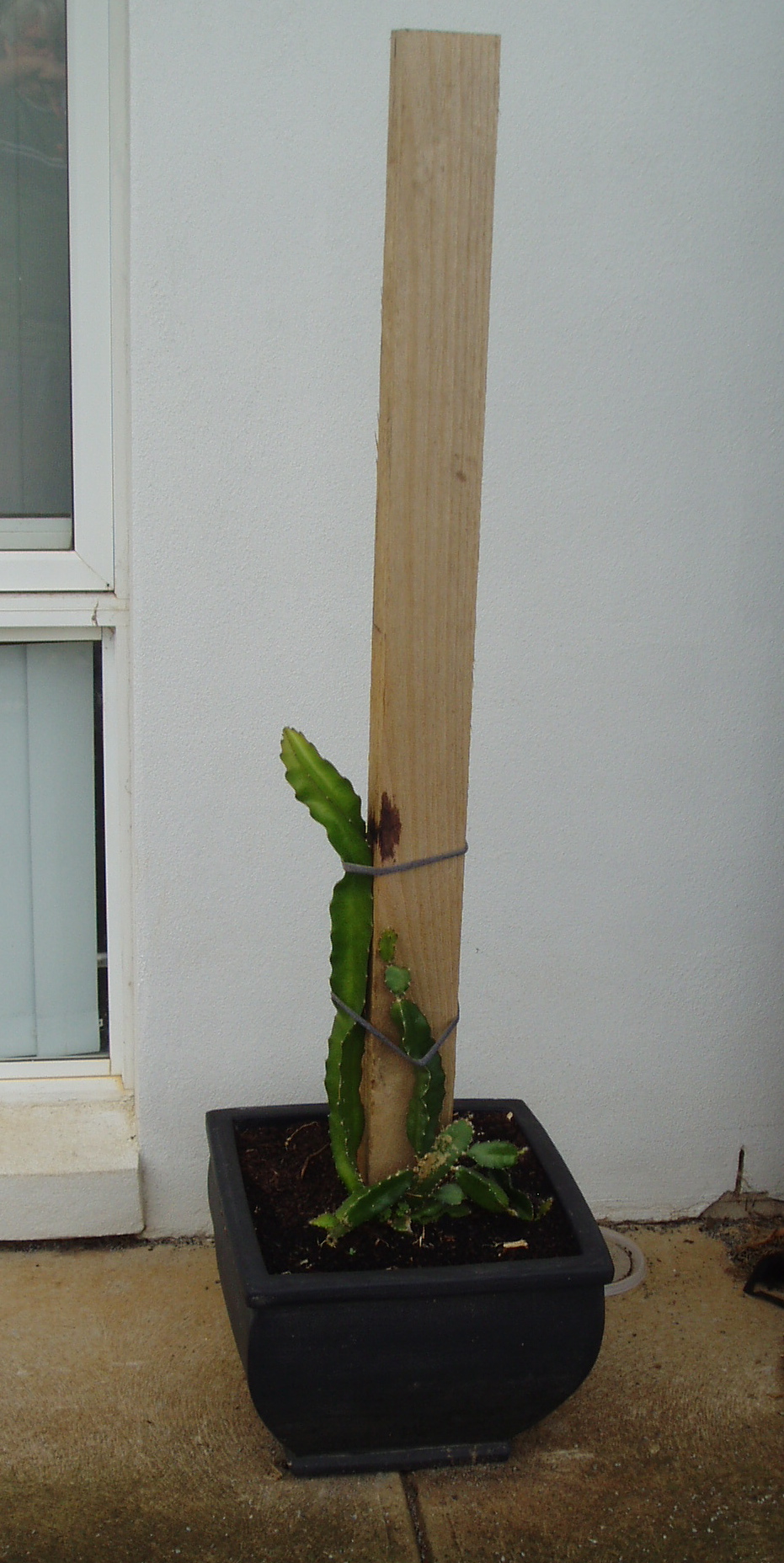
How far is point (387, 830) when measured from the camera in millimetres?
1647

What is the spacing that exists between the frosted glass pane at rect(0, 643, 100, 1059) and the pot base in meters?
0.89

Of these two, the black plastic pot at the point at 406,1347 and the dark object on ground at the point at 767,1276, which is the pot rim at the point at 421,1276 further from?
the dark object on ground at the point at 767,1276

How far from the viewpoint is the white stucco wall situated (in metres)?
1.96

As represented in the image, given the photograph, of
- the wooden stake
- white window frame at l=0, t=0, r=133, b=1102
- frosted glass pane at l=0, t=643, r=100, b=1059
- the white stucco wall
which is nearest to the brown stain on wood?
the wooden stake

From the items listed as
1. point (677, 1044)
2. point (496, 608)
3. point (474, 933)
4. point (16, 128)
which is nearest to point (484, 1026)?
point (474, 933)

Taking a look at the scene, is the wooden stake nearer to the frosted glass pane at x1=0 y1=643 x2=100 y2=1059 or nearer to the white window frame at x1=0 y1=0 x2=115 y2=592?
the white window frame at x1=0 y1=0 x2=115 y2=592

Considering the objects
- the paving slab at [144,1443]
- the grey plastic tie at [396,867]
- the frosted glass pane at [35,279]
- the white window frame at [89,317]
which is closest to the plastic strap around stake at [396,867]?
the grey plastic tie at [396,867]

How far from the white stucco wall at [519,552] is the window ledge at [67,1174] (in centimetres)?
5

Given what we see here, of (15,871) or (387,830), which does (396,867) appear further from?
(15,871)

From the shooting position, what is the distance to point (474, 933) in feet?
7.37

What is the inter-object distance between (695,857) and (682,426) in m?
0.76

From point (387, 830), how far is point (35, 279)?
1158 mm

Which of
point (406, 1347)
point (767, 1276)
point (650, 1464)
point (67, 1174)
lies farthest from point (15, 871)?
point (767, 1276)

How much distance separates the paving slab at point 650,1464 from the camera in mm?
1644
